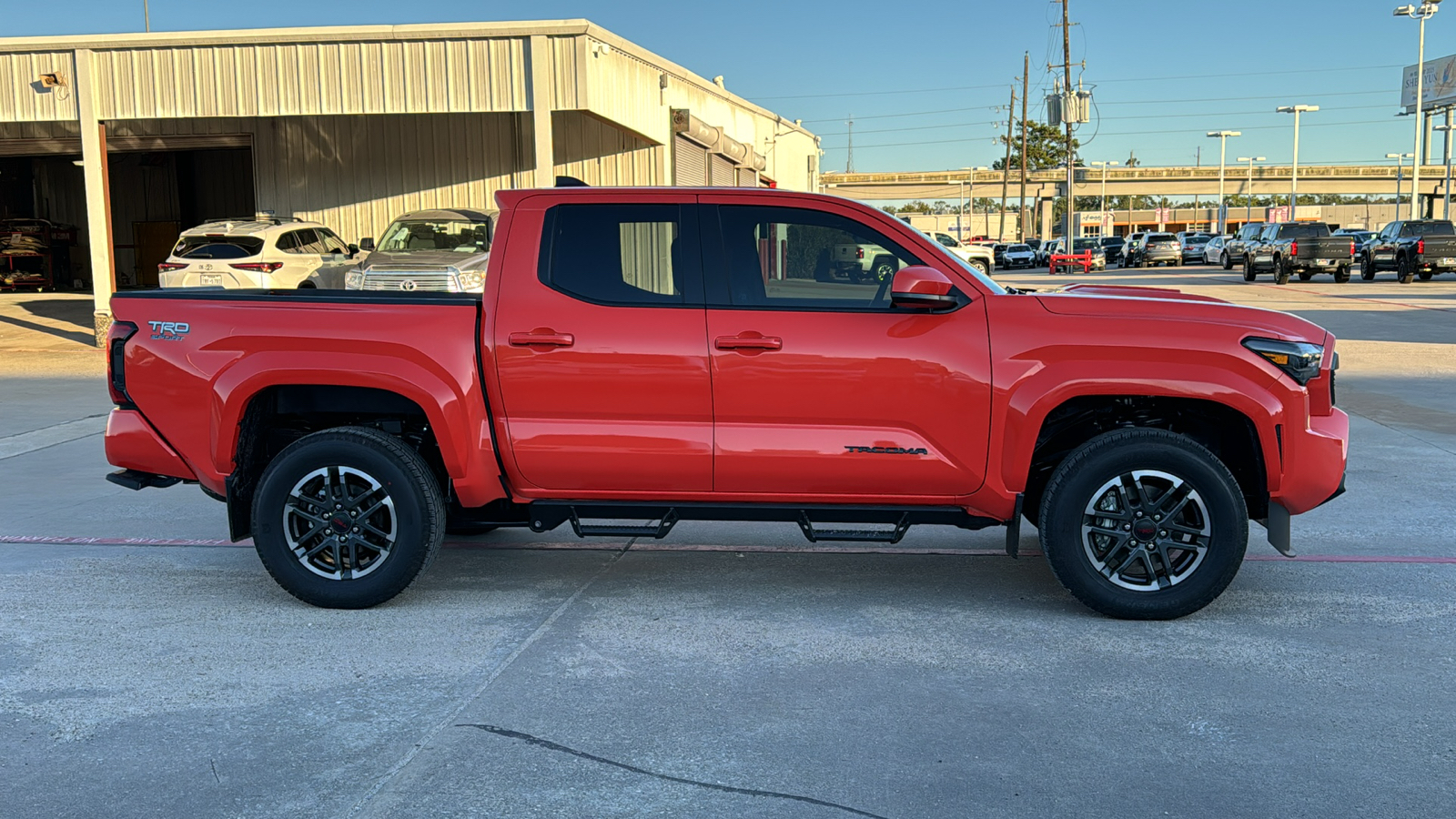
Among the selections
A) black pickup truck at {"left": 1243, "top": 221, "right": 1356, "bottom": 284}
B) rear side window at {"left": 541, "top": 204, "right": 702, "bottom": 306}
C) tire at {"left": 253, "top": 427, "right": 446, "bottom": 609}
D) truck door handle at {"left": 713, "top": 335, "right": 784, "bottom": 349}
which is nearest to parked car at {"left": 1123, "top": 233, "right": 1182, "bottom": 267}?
black pickup truck at {"left": 1243, "top": 221, "right": 1356, "bottom": 284}

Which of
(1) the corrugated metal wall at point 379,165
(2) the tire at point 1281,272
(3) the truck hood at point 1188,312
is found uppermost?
(1) the corrugated metal wall at point 379,165

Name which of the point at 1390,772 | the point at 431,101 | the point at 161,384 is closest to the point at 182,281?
the point at 431,101

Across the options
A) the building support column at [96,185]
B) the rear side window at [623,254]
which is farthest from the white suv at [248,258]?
the rear side window at [623,254]

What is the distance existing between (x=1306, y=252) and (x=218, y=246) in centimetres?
3102

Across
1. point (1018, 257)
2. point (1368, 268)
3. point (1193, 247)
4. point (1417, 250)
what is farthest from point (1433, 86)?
point (1417, 250)

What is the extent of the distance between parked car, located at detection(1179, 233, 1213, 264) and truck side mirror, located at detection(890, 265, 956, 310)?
56405mm

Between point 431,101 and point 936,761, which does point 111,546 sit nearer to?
point 936,761

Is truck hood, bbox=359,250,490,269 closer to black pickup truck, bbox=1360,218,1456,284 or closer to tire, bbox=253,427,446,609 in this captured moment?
tire, bbox=253,427,446,609

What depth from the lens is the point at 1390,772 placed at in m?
3.88

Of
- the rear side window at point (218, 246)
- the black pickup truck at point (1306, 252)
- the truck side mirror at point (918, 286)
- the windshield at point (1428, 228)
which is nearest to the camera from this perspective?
the truck side mirror at point (918, 286)

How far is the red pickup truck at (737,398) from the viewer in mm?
5309

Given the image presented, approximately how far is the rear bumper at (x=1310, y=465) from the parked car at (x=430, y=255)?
40.3 ft

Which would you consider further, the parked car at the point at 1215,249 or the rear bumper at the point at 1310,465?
the parked car at the point at 1215,249

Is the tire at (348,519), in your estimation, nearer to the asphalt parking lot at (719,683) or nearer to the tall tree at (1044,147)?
the asphalt parking lot at (719,683)
